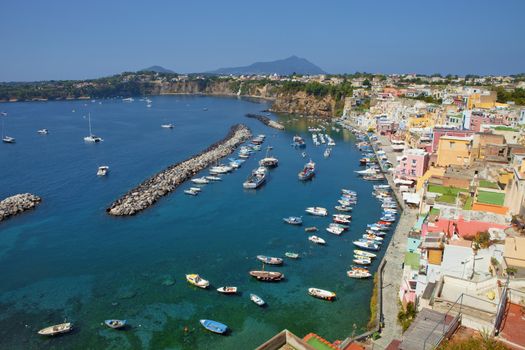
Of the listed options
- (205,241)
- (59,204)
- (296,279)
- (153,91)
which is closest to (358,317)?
(296,279)

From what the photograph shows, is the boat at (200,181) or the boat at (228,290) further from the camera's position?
the boat at (200,181)

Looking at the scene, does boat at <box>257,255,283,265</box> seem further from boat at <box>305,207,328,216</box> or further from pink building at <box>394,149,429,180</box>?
pink building at <box>394,149,429,180</box>

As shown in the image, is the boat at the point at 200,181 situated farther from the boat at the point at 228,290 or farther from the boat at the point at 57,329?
the boat at the point at 57,329

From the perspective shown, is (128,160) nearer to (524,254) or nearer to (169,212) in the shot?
(169,212)

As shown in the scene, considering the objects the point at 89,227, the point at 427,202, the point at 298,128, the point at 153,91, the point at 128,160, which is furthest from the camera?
the point at 153,91

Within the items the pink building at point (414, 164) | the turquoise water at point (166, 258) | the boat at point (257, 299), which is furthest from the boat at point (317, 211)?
the boat at point (257, 299)

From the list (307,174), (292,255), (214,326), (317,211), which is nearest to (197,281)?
(214,326)

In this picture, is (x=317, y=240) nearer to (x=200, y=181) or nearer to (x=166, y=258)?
(x=166, y=258)
